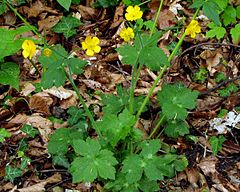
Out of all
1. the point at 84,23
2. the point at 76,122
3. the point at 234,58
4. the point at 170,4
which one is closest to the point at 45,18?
the point at 84,23

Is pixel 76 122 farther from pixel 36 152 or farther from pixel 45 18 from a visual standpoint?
pixel 45 18

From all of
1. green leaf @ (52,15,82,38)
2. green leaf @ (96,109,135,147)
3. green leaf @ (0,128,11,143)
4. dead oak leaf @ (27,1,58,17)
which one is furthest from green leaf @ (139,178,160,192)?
dead oak leaf @ (27,1,58,17)

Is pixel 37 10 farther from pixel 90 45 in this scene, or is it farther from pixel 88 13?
pixel 90 45

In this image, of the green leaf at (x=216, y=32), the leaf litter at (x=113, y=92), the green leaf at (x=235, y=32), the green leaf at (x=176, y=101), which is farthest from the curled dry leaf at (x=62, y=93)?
the green leaf at (x=235, y=32)

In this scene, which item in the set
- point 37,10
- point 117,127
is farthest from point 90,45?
point 37,10

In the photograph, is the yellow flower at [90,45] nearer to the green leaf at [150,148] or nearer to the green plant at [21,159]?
the green leaf at [150,148]

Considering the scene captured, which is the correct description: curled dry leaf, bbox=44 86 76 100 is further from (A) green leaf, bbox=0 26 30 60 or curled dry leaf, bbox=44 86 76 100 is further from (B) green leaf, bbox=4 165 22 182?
(B) green leaf, bbox=4 165 22 182
